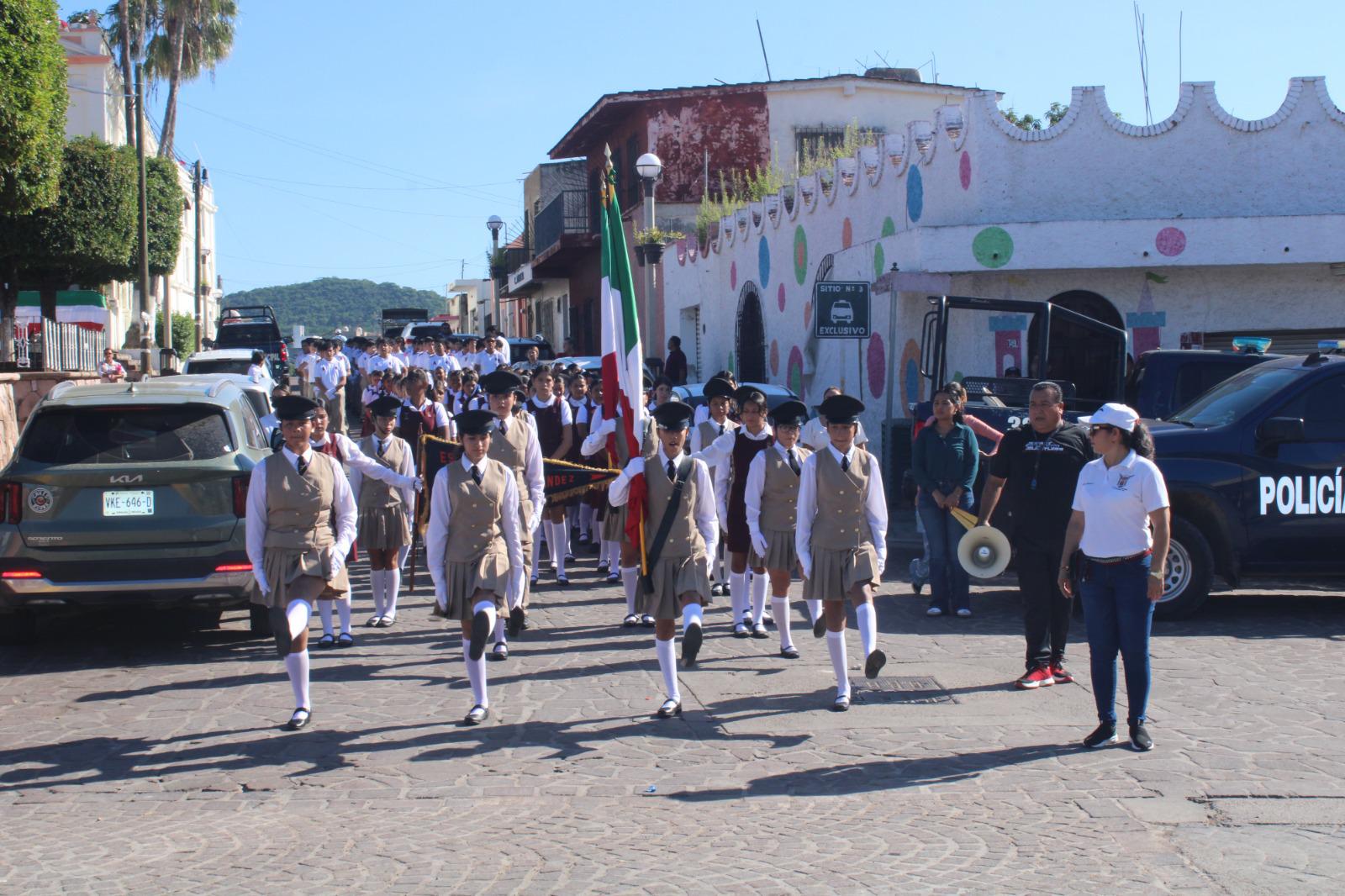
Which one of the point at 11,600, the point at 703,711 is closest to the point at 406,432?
the point at 11,600

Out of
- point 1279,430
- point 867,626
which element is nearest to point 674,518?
point 867,626

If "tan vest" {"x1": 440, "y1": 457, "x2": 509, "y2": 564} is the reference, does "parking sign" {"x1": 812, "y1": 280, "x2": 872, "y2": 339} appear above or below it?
above

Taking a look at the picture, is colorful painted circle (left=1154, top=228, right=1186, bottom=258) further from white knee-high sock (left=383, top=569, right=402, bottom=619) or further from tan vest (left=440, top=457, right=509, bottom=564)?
tan vest (left=440, top=457, right=509, bottom=564)

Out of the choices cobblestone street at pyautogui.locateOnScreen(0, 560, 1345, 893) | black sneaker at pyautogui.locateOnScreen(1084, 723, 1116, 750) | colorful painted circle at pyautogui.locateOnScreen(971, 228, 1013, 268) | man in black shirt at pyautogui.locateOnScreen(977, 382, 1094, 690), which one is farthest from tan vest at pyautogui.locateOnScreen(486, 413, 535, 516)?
colorful painted circle at pyautogui.locateOnScreen(971, 228, 1013, 268)

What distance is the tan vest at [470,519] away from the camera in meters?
7.45

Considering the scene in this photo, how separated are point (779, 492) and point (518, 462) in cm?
233

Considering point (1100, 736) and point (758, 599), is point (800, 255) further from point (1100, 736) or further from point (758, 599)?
point (1100, 736)

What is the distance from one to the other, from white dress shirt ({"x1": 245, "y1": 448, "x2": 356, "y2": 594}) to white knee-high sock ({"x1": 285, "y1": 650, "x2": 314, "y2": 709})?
15.3 inches

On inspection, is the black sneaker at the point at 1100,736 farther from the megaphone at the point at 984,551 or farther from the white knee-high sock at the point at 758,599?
the white knee-high sock at the point at 758,599

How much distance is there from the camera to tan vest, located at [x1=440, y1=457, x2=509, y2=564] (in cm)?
745

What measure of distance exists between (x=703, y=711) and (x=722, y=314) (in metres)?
20.9

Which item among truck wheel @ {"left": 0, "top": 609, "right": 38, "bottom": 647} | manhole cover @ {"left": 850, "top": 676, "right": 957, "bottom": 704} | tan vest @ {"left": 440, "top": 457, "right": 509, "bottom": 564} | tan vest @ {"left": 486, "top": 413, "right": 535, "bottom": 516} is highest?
tan vest @ {"left": 486, "top": 413, "right": 535, "bottom": 516}

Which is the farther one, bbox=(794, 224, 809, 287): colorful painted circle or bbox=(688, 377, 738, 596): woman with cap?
bbox=(794, 224, 809, 287): colorful painted circle

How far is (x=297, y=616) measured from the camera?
7234 mm
